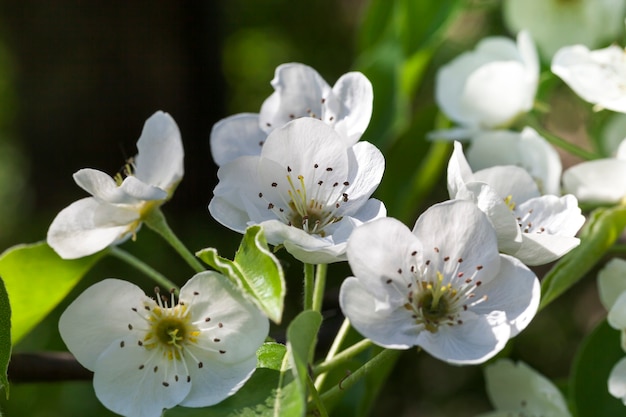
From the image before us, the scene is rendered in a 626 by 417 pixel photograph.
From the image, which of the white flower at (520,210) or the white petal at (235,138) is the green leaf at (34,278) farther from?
the white flower at (520,210)

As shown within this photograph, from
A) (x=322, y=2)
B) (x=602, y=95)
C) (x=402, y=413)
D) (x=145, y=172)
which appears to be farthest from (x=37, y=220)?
(x=322, y=2)

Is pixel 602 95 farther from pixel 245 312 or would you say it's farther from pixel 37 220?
pixel 37 220

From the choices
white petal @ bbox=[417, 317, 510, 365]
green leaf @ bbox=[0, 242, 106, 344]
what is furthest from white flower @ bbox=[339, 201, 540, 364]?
green leaf @ bbox=[0, 242, 106, 344]

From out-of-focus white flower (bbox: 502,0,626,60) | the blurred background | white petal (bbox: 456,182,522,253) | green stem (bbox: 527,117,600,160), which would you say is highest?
white petal (bbox: 456,182,522,253)

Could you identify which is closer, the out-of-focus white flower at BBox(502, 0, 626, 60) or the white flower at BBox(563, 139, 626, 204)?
the white flower at BBox(563, 139, 626, 204)

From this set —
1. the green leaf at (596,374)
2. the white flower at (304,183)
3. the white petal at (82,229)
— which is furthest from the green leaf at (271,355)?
the green leaf at (596,374)

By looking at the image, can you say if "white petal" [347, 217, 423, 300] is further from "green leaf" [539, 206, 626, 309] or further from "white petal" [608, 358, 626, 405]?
"white petal" [608, 358, 626, 405]
